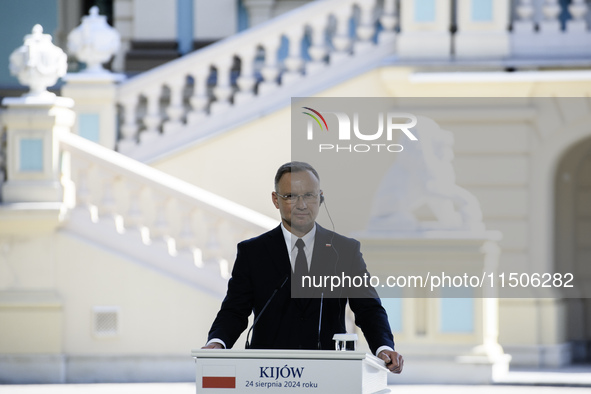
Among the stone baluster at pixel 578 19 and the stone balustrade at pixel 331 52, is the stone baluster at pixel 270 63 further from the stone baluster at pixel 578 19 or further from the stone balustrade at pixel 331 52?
the stone baluster at pixel 578 19

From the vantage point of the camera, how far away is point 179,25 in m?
14.5

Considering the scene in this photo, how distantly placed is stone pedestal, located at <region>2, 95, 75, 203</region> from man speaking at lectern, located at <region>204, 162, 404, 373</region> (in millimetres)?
5382

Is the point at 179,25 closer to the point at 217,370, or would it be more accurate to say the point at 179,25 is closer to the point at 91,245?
the point at 91,245

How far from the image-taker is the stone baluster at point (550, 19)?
11547 mm

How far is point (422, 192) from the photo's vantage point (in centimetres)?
999

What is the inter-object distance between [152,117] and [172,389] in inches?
120

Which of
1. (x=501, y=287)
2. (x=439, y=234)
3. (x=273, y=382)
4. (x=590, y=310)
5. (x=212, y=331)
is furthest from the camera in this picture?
(x=590, y=310)

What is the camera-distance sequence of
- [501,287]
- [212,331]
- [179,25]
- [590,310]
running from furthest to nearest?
[179,25] → [590,310] → [501,287] → [212,331]

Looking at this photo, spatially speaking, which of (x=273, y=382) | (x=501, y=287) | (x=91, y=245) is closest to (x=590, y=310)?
(x=501, y=287)

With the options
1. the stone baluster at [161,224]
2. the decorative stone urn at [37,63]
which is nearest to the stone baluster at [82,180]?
the stone baluster at [161,224]

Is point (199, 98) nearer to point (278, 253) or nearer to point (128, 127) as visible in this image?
point (128, 127)

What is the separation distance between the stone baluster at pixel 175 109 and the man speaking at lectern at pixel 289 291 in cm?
686

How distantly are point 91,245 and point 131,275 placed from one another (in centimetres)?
40

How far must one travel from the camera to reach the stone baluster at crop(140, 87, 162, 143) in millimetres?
11609
